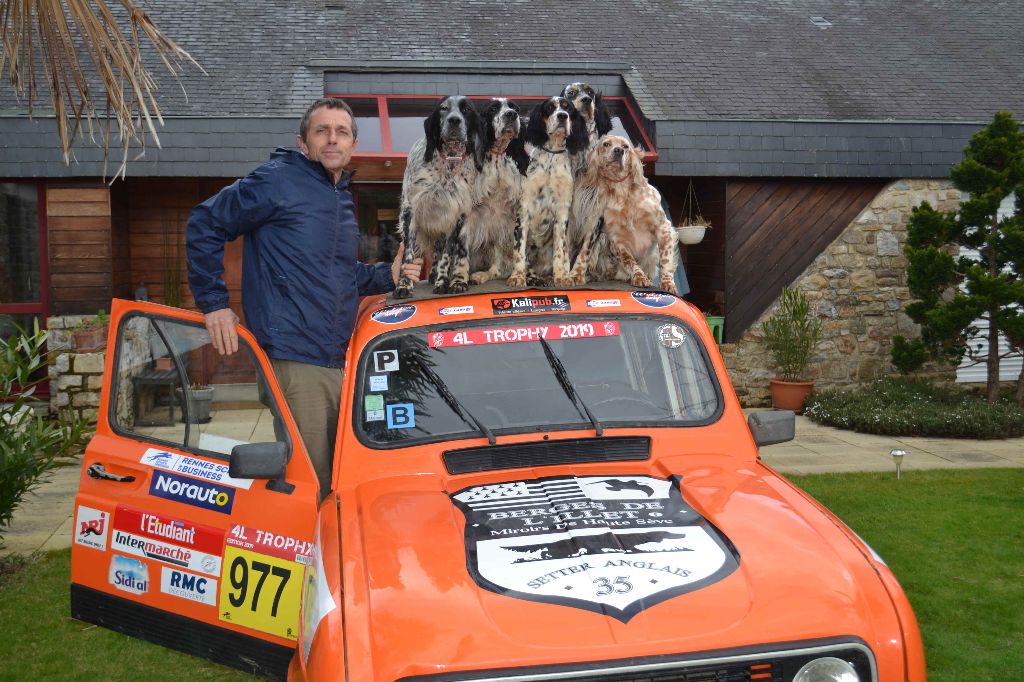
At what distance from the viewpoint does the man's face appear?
414cm

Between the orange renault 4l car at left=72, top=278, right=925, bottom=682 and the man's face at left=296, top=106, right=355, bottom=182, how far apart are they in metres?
0.71

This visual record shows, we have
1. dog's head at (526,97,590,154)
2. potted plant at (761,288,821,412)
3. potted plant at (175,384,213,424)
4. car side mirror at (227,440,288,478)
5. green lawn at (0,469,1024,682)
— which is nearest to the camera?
car side mirror at (227,440,288,478)

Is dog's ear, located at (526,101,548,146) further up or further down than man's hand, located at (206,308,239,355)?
further up

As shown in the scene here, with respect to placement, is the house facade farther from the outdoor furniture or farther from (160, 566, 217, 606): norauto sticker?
(160, 566, 217, 606): norauto sticker

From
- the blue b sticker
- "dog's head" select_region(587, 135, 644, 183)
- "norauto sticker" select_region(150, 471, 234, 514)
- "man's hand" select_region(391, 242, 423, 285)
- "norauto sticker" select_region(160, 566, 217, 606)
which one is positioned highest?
"dog's head" select_region(587, 135, 644, 183)

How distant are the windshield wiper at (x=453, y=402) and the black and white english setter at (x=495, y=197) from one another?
895 millimetres

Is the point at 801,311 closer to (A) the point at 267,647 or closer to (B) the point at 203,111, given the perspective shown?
(B) the point at 203,111

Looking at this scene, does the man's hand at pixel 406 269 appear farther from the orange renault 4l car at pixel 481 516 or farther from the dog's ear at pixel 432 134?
the dog's ear at pixel 432 134

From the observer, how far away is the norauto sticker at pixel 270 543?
337cm

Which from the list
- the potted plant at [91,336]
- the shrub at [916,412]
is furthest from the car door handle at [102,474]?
the shrub at [916,412]

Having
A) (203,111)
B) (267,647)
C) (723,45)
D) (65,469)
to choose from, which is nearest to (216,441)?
(267,647)

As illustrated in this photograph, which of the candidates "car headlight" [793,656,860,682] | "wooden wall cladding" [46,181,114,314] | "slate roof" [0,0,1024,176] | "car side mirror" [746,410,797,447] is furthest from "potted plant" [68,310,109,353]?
"car headlight" [793,656,860,682]

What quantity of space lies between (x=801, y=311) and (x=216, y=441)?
9.07 metres

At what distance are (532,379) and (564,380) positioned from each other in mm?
121
